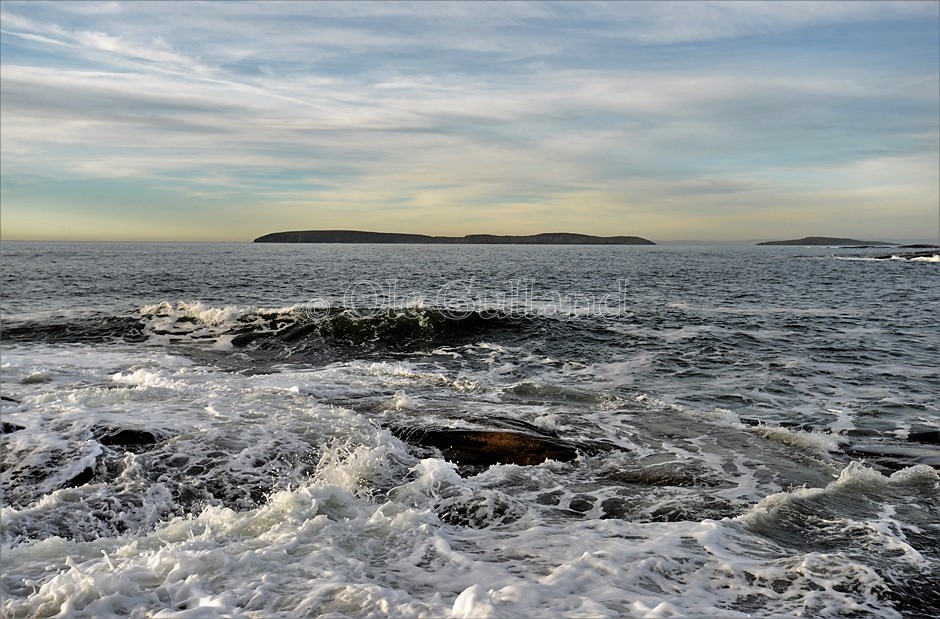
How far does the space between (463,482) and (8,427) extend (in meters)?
6.72

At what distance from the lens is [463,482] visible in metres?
7.60

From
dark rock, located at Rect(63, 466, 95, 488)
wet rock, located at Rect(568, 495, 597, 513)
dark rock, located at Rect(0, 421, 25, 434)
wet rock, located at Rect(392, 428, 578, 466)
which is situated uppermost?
dark rock, located at Rect(0, 421, 25, 434)

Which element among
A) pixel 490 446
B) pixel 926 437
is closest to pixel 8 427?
pixel 490 446

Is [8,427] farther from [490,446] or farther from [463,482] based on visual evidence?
[490,446]

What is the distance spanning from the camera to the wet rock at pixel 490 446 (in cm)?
853

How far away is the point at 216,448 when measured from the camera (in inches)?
330

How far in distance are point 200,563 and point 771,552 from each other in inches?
206

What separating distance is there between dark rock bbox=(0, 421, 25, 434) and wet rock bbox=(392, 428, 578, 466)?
541 centimetres

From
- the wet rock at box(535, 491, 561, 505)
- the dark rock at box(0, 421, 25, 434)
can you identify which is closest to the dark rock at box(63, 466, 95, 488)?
the dark rock at box(0, 421, 25, 434)

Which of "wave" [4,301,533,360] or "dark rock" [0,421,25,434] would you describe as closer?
"dark rock" [0,421,25,434]

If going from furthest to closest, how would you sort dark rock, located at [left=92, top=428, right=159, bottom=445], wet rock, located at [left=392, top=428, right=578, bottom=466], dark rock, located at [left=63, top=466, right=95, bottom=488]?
wet rock, located at [left=392, top=428, right=578, bottom=466] < dark rock, located at [left=92, top=428, right=159, bottom=445] < dark rock, located at [left=63, top=466, right=95, bottom=488]

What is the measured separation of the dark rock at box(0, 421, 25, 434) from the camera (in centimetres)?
856

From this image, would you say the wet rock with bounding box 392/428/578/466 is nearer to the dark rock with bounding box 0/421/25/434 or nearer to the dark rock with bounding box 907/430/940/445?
the dark rock with bounding box 0/421/25/434

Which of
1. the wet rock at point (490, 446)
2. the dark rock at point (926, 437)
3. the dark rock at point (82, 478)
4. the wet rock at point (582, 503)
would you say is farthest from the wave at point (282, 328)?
the dark rock at point (926, 437)
